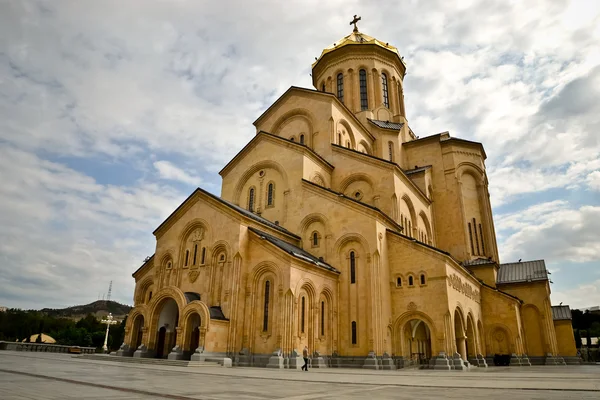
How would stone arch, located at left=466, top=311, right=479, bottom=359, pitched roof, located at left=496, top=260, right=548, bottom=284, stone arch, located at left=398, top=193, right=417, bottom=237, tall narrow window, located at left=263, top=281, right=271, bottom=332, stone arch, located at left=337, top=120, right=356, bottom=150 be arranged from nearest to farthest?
tall narrow window, located at left=263, top=281, right=271, bottom=332, stone arch, located at left=466, top=311, right=479, bottom=359, stone arch, located at left=398, top=193, right=417, bottom=237, stone arch, located at left=337, top=120, right=356, bottom=150, pitched roof, located at left=496, top=260, right=548, bottom=284

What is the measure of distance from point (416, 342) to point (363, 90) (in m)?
23.1

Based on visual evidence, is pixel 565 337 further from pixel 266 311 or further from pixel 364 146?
pixel 266 311

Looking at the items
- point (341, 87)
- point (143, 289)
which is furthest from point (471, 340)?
point (341, 87)

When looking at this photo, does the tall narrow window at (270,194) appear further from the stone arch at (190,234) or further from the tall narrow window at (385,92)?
the tall narrow window at (385,92)

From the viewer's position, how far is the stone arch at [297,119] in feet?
97.5

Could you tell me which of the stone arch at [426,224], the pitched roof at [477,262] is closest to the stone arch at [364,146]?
the stone arch at [426,224]

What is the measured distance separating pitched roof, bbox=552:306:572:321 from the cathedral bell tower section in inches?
827

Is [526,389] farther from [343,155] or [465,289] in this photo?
[343,155]

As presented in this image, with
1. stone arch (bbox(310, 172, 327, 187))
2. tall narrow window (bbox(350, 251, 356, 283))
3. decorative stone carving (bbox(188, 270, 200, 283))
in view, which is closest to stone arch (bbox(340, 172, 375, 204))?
stone arch (bbox(310, 172, 327, 187))

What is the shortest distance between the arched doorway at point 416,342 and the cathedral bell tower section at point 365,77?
1924 cm

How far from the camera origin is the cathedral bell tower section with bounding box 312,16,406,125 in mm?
37438

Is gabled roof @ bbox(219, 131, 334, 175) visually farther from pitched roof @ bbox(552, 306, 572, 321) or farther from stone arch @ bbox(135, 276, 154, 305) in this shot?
pitched roof @ bbox(552, 306, 572, 321)

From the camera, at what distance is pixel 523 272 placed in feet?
107

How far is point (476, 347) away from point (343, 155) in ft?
49.3
